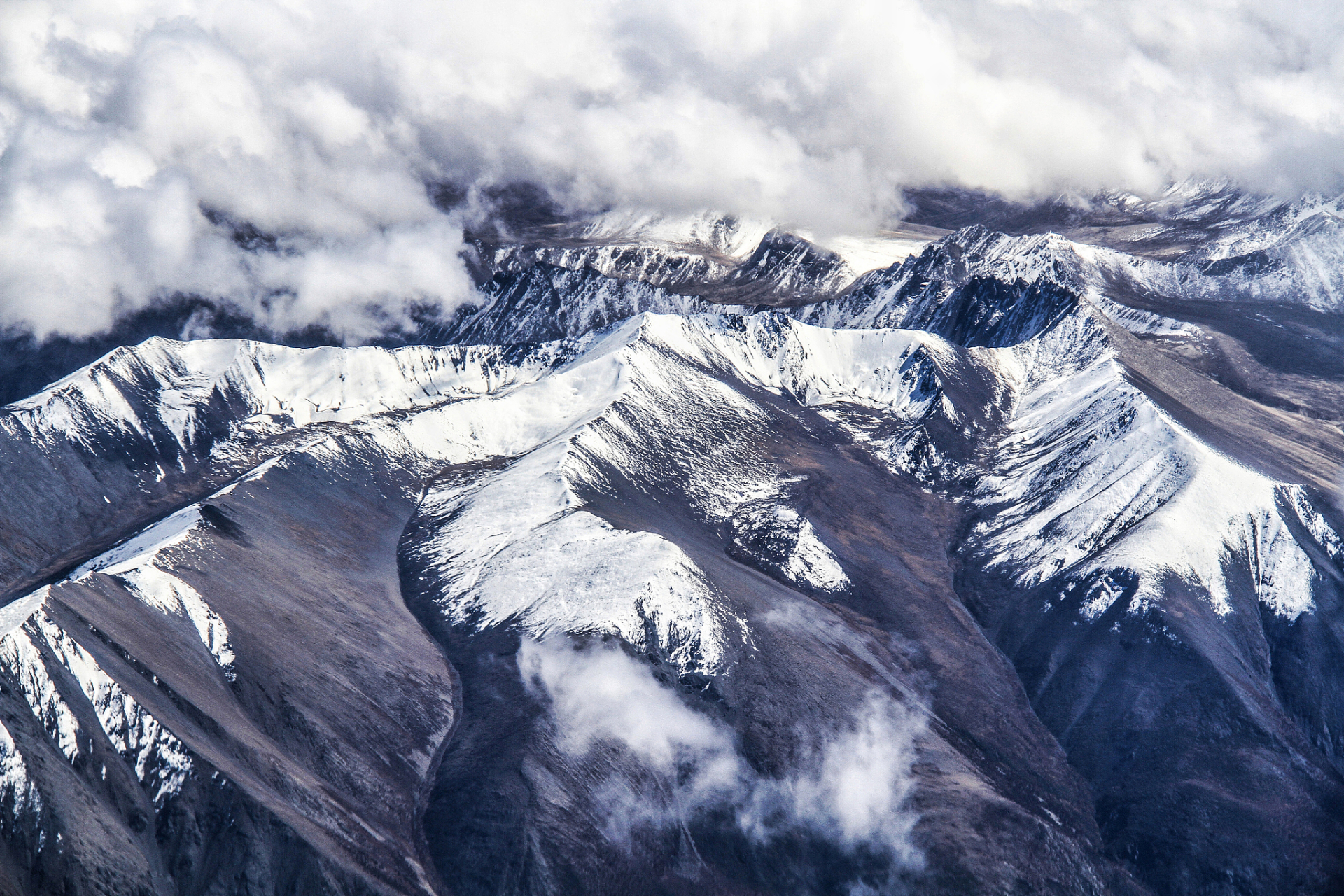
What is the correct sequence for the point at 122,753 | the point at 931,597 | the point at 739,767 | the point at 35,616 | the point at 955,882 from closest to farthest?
the point at 122,753 < the point at 35,616 < the point at 955,882 < the point at 739,767 < the point at 931,597

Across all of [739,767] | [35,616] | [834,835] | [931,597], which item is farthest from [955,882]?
[35,616]

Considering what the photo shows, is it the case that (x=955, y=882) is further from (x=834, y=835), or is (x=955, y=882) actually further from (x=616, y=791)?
(x=616, y=791)

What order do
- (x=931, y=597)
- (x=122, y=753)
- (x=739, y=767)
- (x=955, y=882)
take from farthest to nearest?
1. (x=931, y=597)
2. (x=739, y=767)
3. (x=955, y=882)
4. (x=122, y=753)

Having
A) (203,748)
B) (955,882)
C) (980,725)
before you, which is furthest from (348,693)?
(980,725)

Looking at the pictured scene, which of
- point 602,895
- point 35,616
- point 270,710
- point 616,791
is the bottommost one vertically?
point 602,895

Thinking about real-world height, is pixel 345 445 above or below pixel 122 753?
above

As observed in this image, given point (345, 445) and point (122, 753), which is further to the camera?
point (345, 445)

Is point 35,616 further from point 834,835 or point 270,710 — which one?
point 834,835

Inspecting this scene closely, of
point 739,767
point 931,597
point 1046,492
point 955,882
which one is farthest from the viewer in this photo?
point 1046,492

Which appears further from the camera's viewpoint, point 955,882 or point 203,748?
point 955,882
